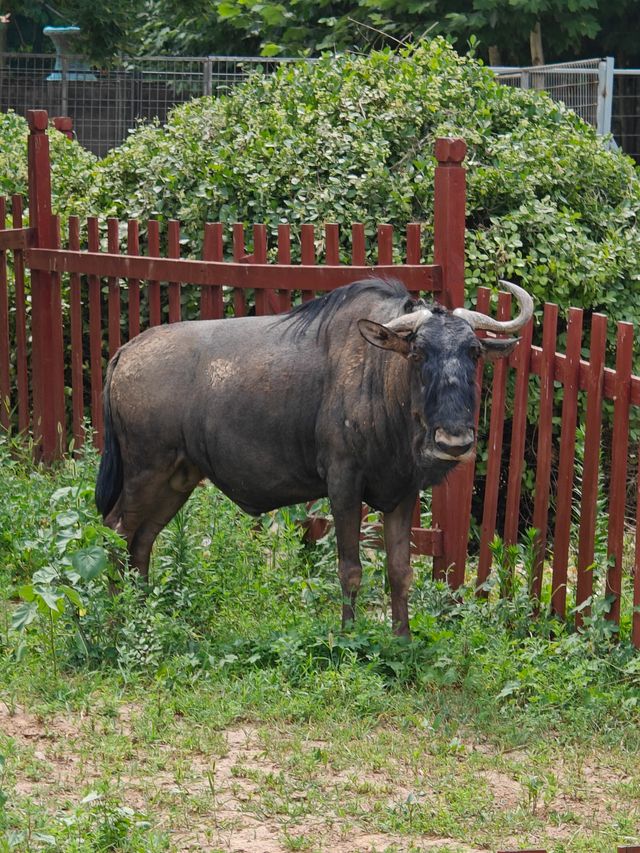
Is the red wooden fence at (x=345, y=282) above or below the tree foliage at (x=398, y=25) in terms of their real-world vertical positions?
below

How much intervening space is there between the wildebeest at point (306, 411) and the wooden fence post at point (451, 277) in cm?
77

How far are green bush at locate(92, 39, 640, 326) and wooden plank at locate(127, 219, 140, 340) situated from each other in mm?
499

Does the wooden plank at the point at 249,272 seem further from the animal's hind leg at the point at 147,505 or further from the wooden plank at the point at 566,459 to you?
the animal's hind leg at the point at 147,505

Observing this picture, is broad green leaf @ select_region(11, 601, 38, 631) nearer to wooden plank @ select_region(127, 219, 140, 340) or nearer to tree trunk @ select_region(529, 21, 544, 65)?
wooden plank @ select_region(127, 219, 140, 340)

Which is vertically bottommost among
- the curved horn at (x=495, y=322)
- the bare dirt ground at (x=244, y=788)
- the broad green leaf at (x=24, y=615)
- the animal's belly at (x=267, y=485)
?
the bare dirt ground at (x=244, y=788)

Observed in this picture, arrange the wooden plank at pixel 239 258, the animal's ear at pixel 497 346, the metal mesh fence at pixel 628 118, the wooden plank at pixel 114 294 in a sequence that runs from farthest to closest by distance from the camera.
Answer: the metal mesh fence at pixel 628 118 < the wooden plank at pixel 114 294 < the wooden plank at pixel 239 258 < the animal's ear at pixel 497 346

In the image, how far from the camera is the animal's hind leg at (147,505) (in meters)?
6.32

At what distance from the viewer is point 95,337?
8.16 metres

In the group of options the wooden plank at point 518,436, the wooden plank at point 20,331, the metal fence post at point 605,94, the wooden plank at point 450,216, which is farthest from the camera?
the metal fence post at point 605,94

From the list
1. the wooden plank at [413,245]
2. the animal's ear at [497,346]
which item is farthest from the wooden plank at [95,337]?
the animal's ear at [497,346]

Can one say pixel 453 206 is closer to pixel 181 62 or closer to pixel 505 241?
pixel 505 241

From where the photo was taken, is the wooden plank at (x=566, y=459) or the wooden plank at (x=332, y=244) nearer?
the wooden plank at (x=566, y=459)

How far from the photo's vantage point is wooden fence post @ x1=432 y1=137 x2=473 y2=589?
259 inches

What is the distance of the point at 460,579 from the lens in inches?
266
